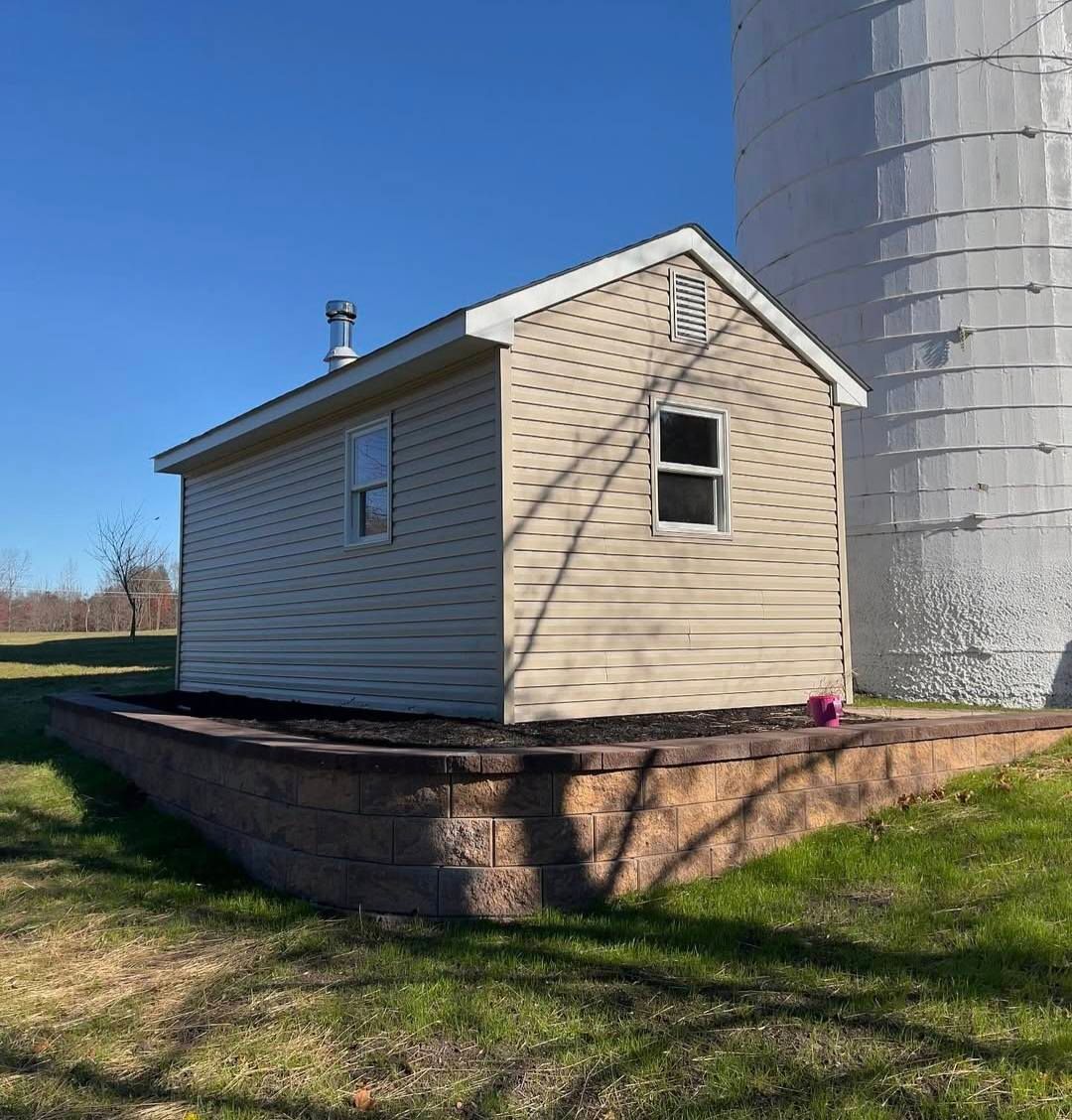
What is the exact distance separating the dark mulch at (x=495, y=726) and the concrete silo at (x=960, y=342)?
10.7 ft

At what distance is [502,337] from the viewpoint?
6.56 metres

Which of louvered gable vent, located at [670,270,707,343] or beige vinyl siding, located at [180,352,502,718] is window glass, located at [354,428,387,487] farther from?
louvered gable vent, located at [670,270,707,343]

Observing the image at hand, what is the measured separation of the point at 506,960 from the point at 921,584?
24.8 ft

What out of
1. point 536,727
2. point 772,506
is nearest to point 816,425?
point 772,506

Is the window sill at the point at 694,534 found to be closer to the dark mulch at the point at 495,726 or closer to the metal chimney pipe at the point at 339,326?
the dark mulch at the point at 495,726

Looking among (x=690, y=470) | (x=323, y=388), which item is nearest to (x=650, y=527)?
(x=690, y=470)

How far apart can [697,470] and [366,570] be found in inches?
109

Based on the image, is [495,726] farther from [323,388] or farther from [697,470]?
[323,388]

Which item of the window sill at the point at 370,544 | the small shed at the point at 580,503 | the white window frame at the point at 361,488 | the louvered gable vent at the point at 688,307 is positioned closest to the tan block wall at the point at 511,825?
the small shed at the point at 580,503

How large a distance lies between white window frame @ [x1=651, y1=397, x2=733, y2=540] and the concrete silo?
11.6 feet

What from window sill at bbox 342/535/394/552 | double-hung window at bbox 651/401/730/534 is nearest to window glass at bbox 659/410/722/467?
double-hung window at bbox 651/401/730/534

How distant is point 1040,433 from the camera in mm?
10000

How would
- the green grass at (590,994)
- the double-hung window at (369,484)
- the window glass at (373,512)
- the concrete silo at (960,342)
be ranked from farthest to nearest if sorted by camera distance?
the concrete silo at (960,342)
the window glass at (373,512)
the double-hung window at (369,484)
the green grass at (590,994)

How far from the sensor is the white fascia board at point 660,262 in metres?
6.55
